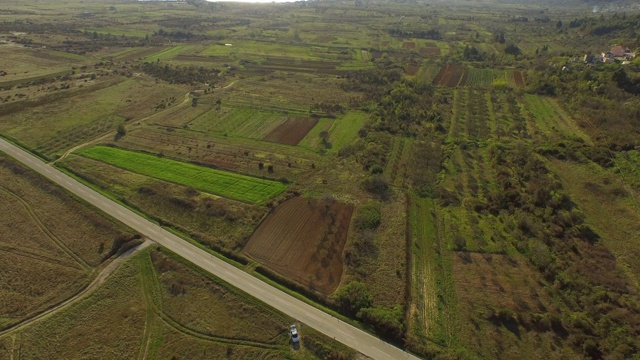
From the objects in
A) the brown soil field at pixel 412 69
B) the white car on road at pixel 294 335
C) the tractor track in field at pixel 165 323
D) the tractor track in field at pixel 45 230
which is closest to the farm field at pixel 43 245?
the tractor track in field at pixel 45 230

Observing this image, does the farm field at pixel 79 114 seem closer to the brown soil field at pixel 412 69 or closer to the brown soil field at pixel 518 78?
the brown soil field at pixel 412 69

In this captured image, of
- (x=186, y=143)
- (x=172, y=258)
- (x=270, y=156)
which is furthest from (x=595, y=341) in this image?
(x=186, y=143)

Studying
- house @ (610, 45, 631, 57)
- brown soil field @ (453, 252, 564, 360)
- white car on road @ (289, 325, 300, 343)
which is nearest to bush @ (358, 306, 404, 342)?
brown soil field @ (453, 252, 564, 360)

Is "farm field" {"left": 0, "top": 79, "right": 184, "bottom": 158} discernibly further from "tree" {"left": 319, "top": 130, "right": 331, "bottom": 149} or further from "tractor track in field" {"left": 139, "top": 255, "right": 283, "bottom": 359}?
"tree" {"left": 319, "top": 130, "right": 331, "bottom": 149}

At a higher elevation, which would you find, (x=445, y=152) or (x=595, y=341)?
(x=445, y=152)

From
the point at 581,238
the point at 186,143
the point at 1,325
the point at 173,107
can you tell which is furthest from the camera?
the point at 173,107

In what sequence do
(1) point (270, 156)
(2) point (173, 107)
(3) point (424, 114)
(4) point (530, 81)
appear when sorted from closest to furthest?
1. (1) point (270, 156)
2. (3) point (424, 114)
3. (2) point (173, 107)
4. (4) point (530, 81)

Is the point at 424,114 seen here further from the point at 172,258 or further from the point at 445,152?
the point at 172,258

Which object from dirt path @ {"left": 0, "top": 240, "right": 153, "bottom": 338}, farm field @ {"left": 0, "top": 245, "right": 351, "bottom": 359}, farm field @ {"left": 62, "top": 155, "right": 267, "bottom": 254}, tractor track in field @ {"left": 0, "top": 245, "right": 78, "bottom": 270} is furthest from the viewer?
farm field @ {"left": 62, "top": 155, "right": 267, "bottom": 254}
